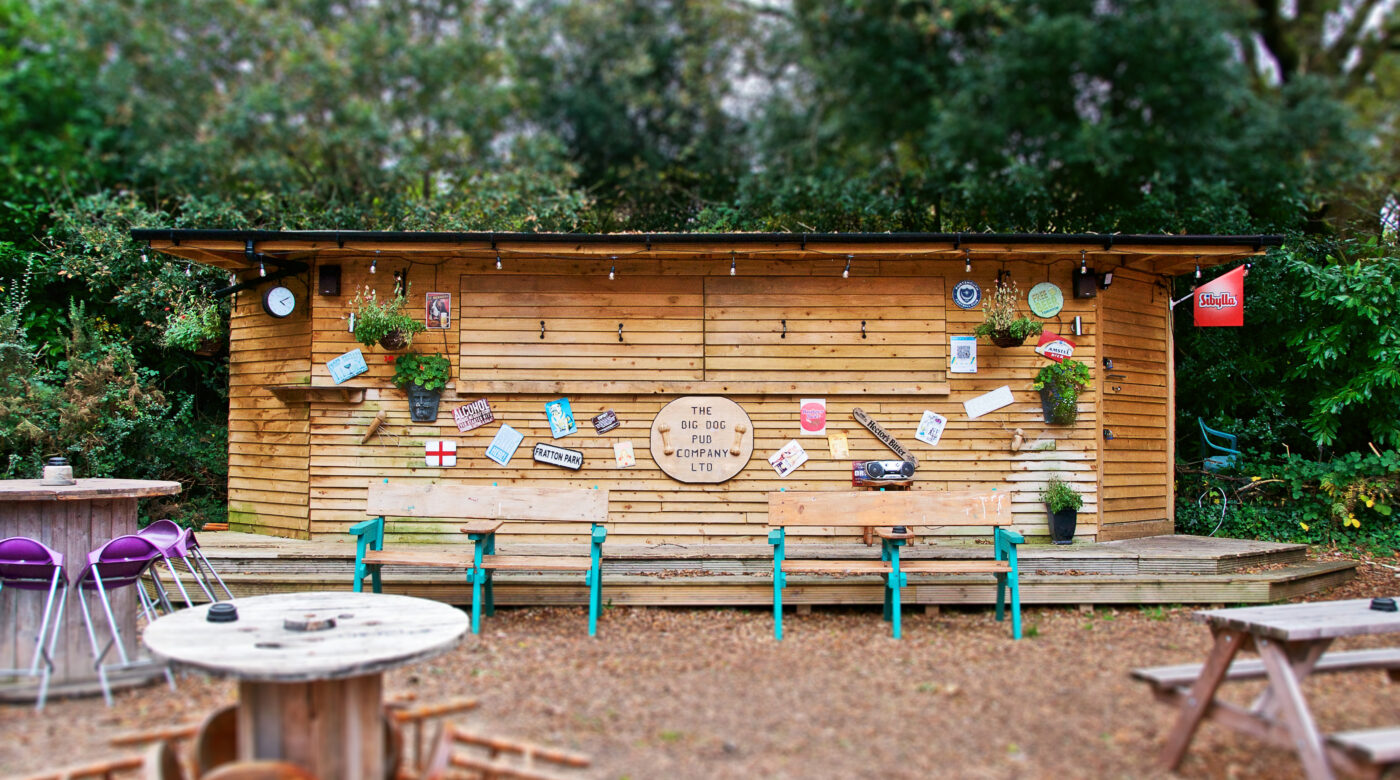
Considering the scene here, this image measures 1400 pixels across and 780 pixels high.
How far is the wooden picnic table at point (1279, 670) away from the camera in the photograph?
3.42 metres

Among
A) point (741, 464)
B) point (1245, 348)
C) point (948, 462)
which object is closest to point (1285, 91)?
point (1245, 348)

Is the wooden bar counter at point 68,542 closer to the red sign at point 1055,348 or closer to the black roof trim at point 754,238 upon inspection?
the black roof trim at point 754,238

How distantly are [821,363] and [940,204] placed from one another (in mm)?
6870

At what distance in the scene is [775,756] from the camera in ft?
13.1

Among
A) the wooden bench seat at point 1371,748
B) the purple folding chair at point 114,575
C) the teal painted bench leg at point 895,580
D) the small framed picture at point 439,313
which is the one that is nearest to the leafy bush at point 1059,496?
the teal painted bench leg at point 895,580

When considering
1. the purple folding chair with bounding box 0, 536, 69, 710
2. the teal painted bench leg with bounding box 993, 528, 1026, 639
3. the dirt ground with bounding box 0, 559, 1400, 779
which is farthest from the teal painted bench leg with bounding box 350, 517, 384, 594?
the teal painted bench leg with bounding box 993, 528, 1026, 639

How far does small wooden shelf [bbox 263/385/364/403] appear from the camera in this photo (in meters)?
7.53

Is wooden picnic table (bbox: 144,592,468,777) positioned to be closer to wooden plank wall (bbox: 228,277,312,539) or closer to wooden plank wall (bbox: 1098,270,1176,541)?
wooden plank wall (bbox: 228,277,312,539)

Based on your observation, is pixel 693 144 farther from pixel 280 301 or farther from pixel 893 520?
pixel 893 520

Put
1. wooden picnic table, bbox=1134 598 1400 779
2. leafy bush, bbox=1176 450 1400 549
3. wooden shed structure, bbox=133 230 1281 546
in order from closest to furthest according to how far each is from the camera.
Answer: wooden picnic table, bbox=1134 598 1400 779 < wooden shed structure, bbox=133 230 1281 546 < leafy bush, bbox=1176 450 1400 549

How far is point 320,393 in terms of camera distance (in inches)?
300

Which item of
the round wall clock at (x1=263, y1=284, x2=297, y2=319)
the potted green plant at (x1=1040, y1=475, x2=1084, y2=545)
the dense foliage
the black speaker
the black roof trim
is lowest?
the potted green plant at (x1=1040, y1=475, x2=1084, y2=545)

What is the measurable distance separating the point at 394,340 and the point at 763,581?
3.63m

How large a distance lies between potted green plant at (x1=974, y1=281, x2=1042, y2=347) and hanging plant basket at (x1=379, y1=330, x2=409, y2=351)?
490 centimetres
